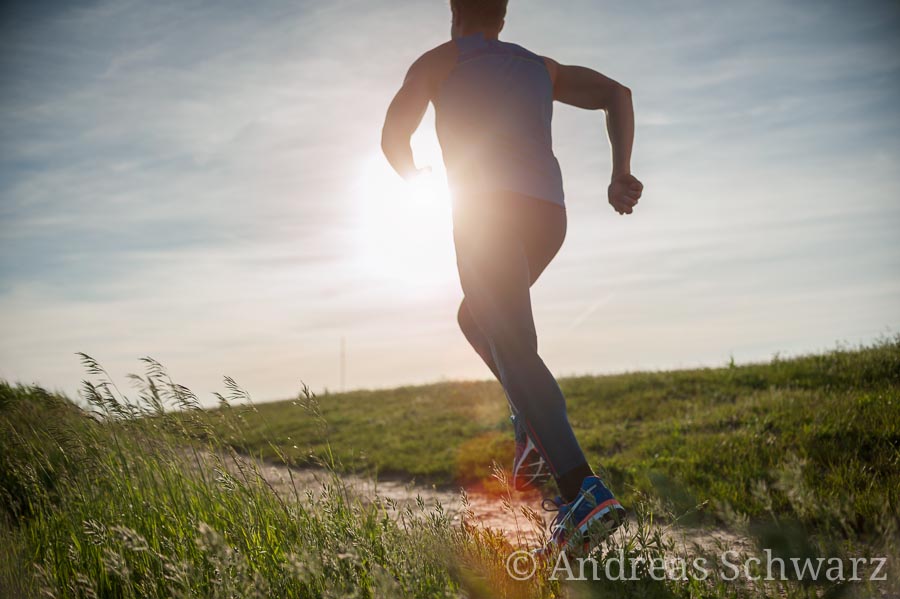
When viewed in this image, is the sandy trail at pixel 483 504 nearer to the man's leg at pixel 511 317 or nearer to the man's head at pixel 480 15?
the man's leg at pixel 511 317

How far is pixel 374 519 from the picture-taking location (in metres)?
2.97

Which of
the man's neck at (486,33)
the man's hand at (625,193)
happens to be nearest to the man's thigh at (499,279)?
the man's hand at (625,193)

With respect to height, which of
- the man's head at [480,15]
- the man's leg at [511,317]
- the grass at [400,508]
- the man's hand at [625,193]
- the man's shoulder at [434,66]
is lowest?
the grass at [400,508]

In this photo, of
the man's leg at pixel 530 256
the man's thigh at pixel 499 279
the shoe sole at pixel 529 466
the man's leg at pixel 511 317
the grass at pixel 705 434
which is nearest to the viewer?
the man's leg at pixel 511 317

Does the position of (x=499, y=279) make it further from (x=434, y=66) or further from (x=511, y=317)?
(x=434, y=66)

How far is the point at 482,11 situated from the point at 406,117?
0.74 metres

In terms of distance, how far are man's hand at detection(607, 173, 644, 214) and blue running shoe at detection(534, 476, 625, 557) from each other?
139 cm

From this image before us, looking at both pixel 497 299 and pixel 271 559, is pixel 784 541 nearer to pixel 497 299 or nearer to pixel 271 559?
pixel 497 299

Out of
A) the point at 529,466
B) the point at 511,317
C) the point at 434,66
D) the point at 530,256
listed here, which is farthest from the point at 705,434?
the point at 434,66

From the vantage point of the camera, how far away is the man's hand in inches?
122

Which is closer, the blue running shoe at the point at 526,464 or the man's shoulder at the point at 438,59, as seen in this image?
the man's shoulder at the point at 438,59

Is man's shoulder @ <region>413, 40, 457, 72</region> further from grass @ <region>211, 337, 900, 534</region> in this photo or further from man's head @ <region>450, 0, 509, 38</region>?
grass @ <region>211, 337, 900, 534</region>

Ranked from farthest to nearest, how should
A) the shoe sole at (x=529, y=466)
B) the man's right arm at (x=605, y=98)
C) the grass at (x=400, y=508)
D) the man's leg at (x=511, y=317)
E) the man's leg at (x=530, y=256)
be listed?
the man's right arm at (x=605, y=98), the shoe sole at (x=529, y=466), the man's leg at (x=530, y=256), the man's leg at (x=511, y=317), the grass at (x=400, y=508)

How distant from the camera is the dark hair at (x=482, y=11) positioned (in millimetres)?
3180
